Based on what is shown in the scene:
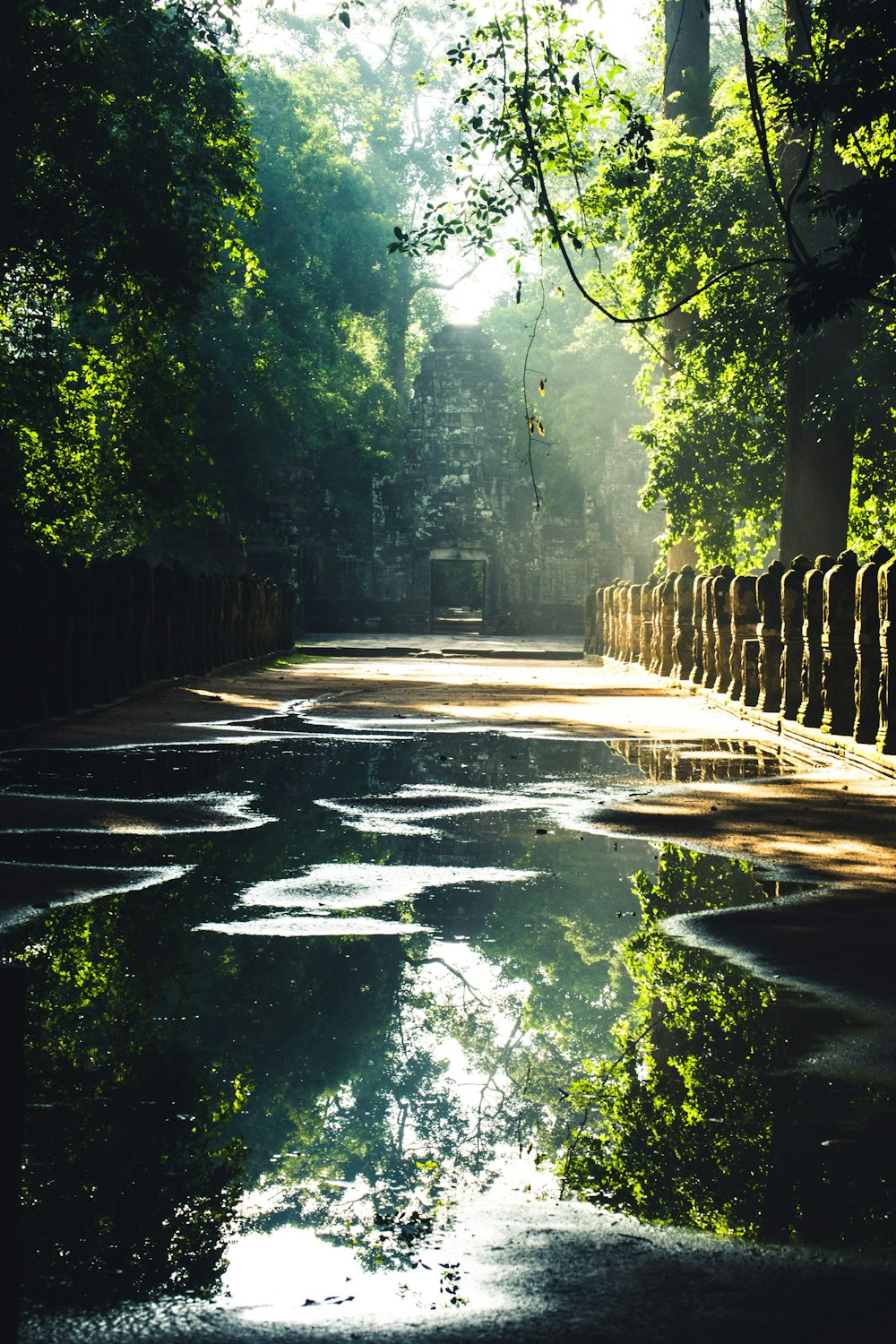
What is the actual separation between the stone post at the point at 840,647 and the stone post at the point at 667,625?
960cm

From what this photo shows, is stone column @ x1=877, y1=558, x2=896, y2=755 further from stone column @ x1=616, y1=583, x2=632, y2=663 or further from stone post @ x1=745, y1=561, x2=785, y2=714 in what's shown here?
stone column @ x1=616, y1=583, x2=632, y2=663

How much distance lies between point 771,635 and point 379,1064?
38.7ft

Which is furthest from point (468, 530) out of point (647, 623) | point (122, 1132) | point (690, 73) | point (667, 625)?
point (122, 1132)

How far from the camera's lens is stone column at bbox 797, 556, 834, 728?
13008mm

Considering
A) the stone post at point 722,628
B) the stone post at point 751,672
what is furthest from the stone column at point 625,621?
the stone post at point 751,672

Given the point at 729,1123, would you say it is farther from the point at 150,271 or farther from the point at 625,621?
the point at 625,621

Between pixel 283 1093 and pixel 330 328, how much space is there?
40079mm

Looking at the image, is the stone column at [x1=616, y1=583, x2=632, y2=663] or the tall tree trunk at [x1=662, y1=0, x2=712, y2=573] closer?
the tall tree trunk at [x1=662, y1=0, x2=712, y2=573]

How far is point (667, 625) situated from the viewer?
904 inches

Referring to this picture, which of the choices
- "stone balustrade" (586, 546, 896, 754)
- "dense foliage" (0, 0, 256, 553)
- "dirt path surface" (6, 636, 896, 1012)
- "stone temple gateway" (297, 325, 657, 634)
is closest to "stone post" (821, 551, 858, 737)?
"stone balustrade" (586, 546, 896, 754)

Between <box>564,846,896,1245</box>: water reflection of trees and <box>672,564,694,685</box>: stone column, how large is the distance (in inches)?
664

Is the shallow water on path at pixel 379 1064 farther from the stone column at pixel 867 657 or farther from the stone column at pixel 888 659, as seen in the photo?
the stone column at pixel 867 657

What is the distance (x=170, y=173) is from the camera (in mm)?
18938

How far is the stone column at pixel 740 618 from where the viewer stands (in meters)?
16.8
